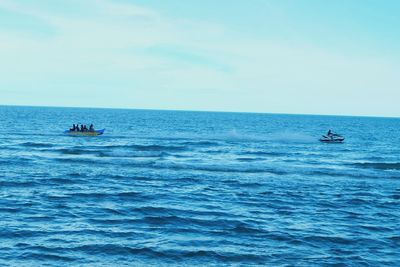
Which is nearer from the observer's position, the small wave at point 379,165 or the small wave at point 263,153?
the small wave at point 379,165

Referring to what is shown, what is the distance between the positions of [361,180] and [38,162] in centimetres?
2545

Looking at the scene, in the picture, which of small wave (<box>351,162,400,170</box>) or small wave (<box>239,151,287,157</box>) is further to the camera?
small wave (<box>239,151,287,157</box>)

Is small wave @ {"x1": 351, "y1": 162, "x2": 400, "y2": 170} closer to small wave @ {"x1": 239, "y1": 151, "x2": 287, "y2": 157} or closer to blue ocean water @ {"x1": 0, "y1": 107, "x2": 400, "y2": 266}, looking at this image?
blue ocean water @ {"x1": 0, "y1": 107, "x2": 400, "y2": 266}

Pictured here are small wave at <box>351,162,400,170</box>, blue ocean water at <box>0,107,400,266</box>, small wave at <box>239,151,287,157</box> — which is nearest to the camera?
blue ocean water at <box>0,107,400,266</box>

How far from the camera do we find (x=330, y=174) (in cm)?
3628

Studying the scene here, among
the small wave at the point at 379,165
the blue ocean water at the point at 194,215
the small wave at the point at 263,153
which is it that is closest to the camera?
the blue ocean water at the point at 194,215

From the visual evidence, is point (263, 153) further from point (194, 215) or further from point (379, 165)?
point (194, 215)

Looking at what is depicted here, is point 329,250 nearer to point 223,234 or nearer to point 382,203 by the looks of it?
point 223,234

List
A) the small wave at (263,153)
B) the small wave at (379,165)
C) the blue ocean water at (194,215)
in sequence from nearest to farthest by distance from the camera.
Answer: the blue ocean water at (194,215) < the small wave at (379,165) < the small wave at (263,153)

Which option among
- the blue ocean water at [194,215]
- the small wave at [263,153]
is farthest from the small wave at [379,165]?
the small wave at [263,153]

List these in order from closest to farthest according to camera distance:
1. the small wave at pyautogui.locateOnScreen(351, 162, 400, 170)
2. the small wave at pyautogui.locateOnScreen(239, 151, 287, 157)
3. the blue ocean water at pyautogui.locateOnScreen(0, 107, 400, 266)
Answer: the blue ocean water at pyautogui.locateOnScreen(0, 107, 400, 266), the small wave at pyautogui.locateOnScreen(351, 162, 400, 170), the small wave at pyautogui.locateOnScreen(239, 151, 287, 157)

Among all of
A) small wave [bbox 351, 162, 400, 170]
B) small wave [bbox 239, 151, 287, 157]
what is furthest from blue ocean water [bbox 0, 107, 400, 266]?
small wave [bbox 239, 151, 287, 157]

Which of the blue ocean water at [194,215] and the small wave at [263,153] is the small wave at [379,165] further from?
the small wave at [263,153]

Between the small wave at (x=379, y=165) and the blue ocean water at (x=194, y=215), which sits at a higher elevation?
the small wave at (x=379, y=165)
